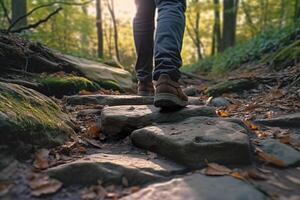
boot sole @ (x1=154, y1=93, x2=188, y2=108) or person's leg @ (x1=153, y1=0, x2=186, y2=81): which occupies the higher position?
person's leg @ (x1=153, y1=0, x2=186, y2=81)

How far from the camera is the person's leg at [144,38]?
2795 mm

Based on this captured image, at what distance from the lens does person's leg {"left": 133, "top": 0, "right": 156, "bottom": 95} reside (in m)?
2.79

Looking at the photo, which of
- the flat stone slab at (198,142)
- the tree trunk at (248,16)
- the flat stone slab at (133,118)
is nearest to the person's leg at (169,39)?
the flat stone slab at (133,118)

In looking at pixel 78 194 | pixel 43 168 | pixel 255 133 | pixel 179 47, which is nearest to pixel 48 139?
pixel 43 168

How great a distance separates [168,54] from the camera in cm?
221

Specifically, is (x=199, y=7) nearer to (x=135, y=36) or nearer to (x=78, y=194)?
(x=135, y=36)

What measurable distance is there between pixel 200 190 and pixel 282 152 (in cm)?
66

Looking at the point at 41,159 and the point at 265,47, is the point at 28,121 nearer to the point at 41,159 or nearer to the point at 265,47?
the point at 41,159

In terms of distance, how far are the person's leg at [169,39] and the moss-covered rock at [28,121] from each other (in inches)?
27.6

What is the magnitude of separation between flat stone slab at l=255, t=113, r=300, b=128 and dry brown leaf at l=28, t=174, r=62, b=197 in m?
1.62

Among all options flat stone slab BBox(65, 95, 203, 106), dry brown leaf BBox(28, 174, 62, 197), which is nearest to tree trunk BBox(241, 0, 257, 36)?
flat stone slab BBox(65, 95, 203, 106)

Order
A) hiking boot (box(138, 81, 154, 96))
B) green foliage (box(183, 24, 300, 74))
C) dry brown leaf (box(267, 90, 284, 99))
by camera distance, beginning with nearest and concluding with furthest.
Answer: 1. hiking boot (box(138, 81, 154, 96))
2. dry brown leaf (box(267, 90, 284, 99))
3. green foliage (box(183, 24, 300, 74))

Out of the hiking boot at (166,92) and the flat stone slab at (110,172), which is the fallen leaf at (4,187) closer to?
the flat stone slab at (110,172)

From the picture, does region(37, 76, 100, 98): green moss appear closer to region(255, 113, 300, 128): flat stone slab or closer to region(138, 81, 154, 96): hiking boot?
region(138, 81, 154, 96): hiking boot
